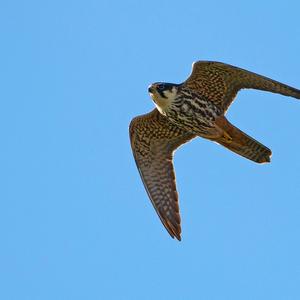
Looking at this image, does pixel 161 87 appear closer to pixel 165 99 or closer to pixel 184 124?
pixel 165 99

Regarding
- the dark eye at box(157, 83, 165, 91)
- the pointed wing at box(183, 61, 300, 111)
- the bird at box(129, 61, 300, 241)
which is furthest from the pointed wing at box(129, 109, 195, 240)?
the pointed wing at box(183, 61, 300, 111)

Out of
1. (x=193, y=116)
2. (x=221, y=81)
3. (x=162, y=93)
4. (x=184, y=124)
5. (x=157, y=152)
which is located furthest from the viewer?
(x=157, y=152)

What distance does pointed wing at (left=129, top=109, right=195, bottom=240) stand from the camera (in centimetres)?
1402

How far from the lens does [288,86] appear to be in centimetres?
1273

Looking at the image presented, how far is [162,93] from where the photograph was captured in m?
Answer: 13.1

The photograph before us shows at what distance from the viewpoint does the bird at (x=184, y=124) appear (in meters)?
13.2

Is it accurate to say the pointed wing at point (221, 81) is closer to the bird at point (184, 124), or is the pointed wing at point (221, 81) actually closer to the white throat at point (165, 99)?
the bird at point (184, 124)

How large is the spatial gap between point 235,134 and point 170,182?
5.58 ft

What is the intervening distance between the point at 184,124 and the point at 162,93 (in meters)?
0.68

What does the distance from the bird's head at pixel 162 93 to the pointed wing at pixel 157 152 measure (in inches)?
28.8

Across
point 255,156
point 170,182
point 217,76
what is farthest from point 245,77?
point 170,182

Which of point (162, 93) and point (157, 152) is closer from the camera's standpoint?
point (162, 93)

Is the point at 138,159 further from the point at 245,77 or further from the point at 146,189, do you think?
the point at 245,77

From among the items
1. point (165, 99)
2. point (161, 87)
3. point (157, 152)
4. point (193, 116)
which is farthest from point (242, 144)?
point (157, 152)
